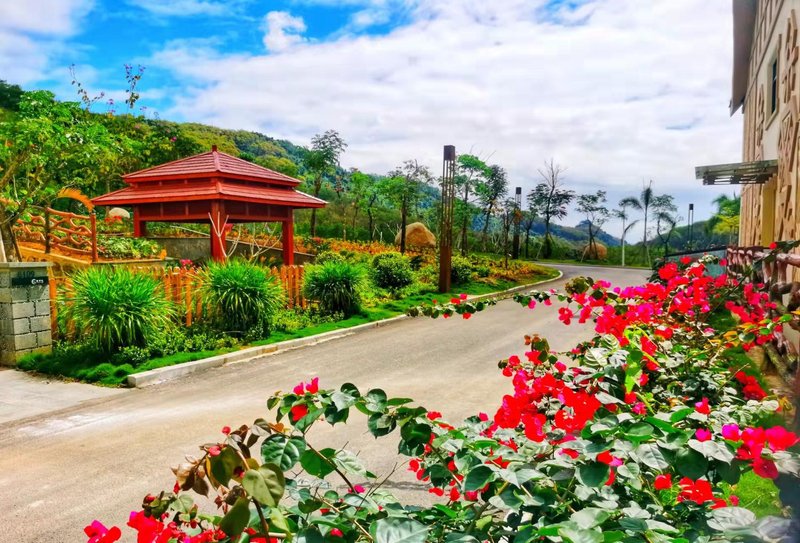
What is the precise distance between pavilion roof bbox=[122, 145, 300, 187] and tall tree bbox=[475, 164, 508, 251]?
54.9 ft

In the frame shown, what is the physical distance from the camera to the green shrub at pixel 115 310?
346 inches

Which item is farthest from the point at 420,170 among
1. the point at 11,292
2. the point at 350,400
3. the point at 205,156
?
the point at 350,400

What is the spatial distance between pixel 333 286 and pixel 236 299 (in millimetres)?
3220

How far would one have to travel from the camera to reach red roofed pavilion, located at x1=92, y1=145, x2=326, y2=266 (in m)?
14.8

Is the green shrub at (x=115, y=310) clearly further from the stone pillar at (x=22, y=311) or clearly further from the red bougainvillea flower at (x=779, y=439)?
the red bougainvillea flower at (x=779, y=439)

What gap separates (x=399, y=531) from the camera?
4.32 ft

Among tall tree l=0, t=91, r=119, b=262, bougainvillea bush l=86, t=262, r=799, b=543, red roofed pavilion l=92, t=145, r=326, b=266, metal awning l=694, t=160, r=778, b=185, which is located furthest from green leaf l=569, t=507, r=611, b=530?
red roofed pavilion l=92, t=145, r=326, b=266

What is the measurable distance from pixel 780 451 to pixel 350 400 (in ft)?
4.10

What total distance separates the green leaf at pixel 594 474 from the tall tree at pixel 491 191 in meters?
30.5

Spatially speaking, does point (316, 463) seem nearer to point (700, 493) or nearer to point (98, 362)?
point (700, 493)

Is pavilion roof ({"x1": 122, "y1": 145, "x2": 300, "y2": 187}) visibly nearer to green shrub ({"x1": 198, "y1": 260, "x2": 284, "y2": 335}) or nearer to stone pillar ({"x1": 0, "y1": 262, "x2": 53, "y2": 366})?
green shrub ({"x1": 198, "y1": 260, "x2": 284, "y2": 335})

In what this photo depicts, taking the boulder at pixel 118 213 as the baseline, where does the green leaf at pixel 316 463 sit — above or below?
below

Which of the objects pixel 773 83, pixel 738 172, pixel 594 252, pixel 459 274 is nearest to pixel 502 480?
pixel 738 172

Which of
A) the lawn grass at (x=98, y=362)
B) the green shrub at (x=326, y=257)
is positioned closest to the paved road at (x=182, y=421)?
the lawn grass at (x=98, y=362)
